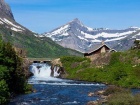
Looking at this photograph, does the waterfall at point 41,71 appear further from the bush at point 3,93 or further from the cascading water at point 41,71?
the bush at point 3,93

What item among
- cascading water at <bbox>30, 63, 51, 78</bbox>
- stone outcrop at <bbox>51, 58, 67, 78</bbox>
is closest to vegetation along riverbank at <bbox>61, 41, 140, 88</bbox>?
stone outcrop at <bbox>51, 58, 67, 78</bbox>

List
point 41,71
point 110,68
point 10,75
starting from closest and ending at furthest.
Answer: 1. point 10,75
2. point 110,68
3. point 41,71

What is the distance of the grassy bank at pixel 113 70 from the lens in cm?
11130

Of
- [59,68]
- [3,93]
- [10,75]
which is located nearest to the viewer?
[3,93]

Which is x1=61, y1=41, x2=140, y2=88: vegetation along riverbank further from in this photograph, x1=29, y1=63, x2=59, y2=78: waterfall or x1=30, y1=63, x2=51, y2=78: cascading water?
x1=30, y1=63, x2=51, y2=78: cascading water

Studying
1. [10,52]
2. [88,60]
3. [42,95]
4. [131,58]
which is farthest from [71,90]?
[88,60]

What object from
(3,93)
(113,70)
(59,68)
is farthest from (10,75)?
(59,68)

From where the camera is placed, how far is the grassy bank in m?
111

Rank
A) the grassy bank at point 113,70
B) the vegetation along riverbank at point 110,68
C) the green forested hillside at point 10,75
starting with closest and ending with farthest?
1. the green forested hillside at point 10,75
2. the grassy bank at point 113,70
3. the vegetation along riverbank at point 110,68

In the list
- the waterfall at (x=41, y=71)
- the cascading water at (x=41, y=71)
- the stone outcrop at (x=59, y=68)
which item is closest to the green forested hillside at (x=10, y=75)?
the stone outcrop at (x=59, y=68)

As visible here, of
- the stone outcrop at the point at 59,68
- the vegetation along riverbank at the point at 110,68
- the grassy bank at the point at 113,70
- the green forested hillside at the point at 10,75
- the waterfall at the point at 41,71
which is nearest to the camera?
the green forested hillside at the point at 10,75

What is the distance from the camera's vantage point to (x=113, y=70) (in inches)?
4808

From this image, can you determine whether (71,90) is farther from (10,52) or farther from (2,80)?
(2,80)

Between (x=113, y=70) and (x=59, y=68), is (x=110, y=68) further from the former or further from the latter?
(x=59, y=68)
